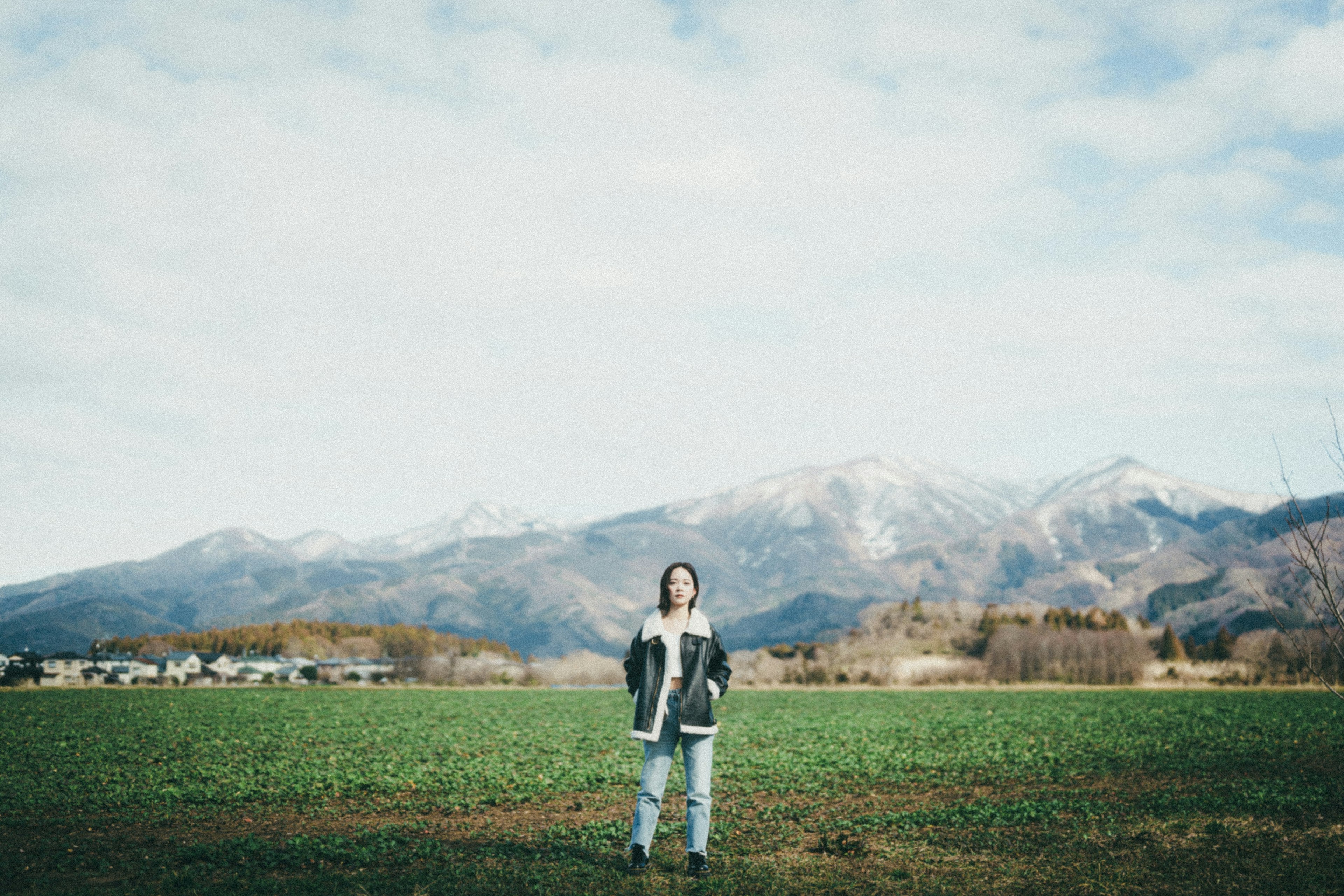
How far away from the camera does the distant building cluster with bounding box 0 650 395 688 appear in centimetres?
6197

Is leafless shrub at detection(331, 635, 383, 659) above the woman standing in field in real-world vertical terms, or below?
below

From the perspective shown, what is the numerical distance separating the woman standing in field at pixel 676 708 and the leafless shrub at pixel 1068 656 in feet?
329

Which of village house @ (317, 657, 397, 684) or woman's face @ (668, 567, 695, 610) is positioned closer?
woman's face @ (668, 567, 695, 610)

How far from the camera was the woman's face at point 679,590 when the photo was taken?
1002cm

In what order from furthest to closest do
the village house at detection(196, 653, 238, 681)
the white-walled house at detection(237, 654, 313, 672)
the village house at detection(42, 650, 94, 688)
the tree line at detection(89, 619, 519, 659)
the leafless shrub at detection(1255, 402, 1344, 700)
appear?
the tree line at detection(89, 619, 519, 659) → the white-walled house at detection(237, 654, 313, 672) → the village house at detection(196, 653, 238, 681) → the village house at detection(42, 650, 94, 688) → the leafless shrub at detection(1255, 402, 1344, 700)

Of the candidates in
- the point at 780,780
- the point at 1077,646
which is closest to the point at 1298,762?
the point at 780,780

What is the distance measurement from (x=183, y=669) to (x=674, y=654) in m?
116

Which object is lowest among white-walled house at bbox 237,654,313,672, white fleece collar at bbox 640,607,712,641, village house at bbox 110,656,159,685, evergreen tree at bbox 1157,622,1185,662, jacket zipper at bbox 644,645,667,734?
white-walled house at bbox 237,654,313,672

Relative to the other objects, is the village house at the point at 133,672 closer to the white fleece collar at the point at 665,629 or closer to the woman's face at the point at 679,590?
the white fleece collar at the point at 665,629

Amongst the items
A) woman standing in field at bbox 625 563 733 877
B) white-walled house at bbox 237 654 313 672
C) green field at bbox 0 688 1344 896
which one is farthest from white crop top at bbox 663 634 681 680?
white-walled house at bbox 237 654 313 672

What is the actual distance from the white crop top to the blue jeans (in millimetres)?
252

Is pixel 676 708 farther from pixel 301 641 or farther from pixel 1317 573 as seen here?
pixel 301 641

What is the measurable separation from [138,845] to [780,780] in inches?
514

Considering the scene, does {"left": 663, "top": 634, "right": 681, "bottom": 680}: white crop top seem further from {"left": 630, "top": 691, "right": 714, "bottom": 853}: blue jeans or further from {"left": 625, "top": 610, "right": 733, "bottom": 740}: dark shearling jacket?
{"left": 630, "top": 691, "right": 714, "bottom": 853}: blue jeans
